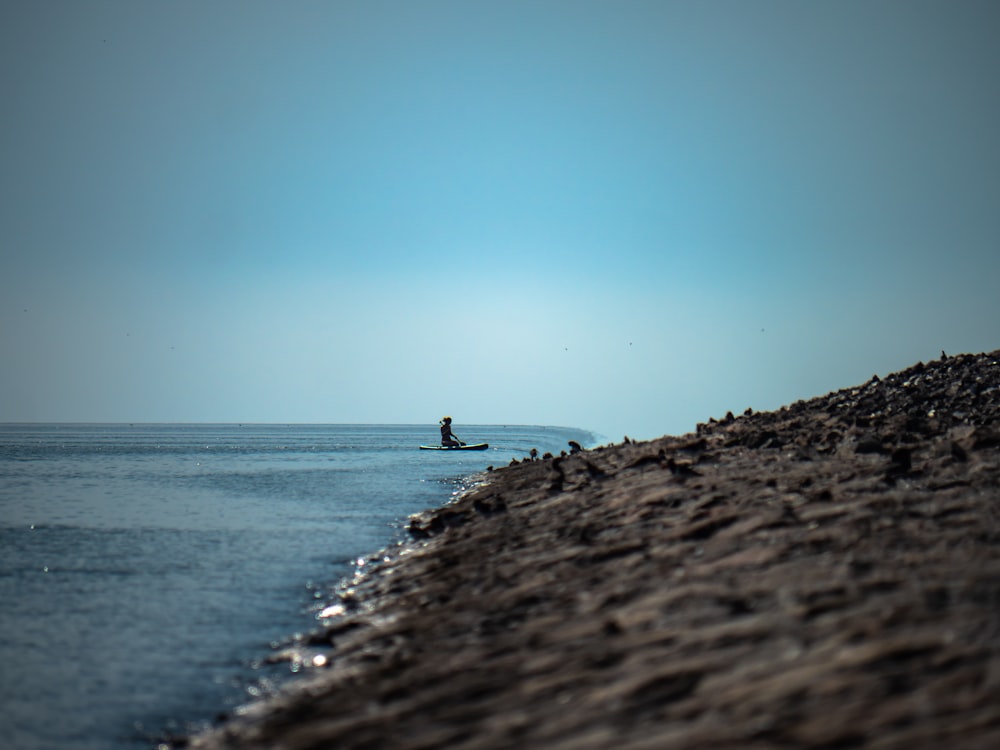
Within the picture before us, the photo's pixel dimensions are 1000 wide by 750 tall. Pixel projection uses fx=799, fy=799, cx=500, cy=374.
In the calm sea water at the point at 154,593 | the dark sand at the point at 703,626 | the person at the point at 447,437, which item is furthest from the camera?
the person at the point at 447,437

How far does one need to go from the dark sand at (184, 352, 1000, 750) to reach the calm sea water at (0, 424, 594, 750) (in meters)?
1.30

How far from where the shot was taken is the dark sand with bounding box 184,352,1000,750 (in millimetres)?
5879

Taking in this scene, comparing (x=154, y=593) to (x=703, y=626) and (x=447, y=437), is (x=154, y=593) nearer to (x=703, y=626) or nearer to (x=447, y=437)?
(x=703, y=626)

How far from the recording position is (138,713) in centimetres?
903

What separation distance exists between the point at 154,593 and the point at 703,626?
11.5 m

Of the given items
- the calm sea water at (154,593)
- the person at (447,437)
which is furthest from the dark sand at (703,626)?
the person at (447,437)

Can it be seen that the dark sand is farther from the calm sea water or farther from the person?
the person

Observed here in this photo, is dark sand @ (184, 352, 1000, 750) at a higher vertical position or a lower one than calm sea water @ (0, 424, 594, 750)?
higher

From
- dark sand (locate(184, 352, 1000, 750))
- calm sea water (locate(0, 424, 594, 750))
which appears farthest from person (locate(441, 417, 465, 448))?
dark sand (locate(184, 352, 1000, 750))

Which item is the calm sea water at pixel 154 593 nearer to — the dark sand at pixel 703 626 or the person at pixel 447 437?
the dark sand at pixel 703 626

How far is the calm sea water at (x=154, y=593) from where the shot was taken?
925cm

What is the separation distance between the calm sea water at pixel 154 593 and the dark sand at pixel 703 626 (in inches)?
51.4

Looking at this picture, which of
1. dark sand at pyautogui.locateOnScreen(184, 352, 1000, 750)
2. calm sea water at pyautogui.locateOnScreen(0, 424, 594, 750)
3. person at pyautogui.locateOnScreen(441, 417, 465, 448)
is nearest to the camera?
dark sand at pyautogui.locateOnScreen(184, 352, 1000, 750)

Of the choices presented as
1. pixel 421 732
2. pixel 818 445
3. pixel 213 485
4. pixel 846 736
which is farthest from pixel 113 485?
pixel 846 736
